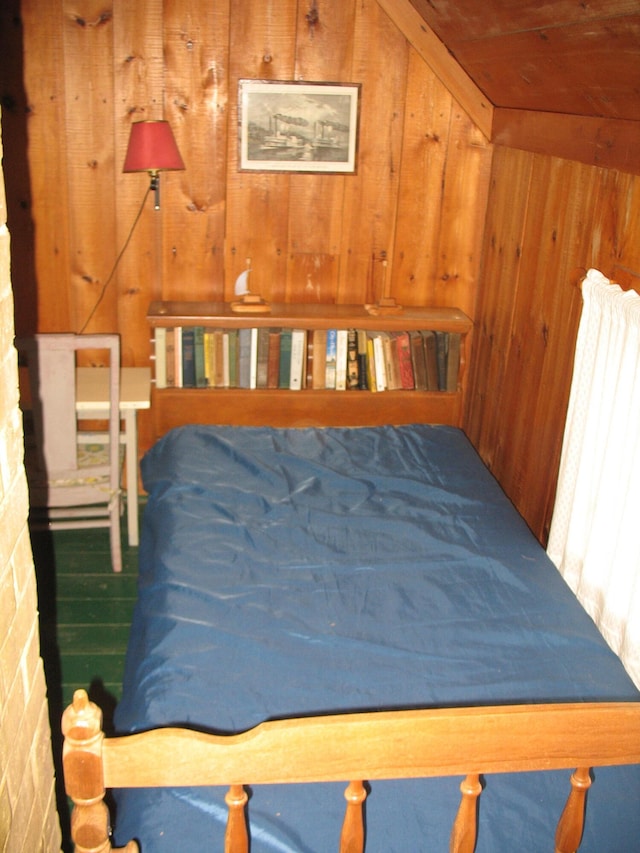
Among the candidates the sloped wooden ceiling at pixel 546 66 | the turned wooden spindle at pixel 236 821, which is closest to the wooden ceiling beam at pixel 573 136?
the sloped wooden ceiling at pixel 546 66

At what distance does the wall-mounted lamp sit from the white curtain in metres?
Answer: 1.55

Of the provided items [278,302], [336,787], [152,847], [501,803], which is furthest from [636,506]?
[278,302]

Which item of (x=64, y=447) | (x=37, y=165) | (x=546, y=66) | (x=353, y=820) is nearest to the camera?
(x=353, y=820)

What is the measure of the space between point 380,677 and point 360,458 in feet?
3.84

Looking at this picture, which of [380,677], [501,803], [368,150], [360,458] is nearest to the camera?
[501,803]

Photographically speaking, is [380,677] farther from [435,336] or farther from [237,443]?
[435,336]

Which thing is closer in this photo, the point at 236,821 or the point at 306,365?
the point at 236,821

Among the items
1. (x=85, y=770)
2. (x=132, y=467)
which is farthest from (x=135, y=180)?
(x=85, y=770)

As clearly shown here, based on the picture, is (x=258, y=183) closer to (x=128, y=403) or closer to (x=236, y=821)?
(x=128, y=403)

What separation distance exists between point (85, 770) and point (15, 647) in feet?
0.62

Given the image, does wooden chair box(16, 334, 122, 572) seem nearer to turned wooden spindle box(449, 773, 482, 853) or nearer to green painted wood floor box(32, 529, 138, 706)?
green painted wood floor box(32, 529, 138, 706)

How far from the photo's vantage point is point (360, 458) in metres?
3.01

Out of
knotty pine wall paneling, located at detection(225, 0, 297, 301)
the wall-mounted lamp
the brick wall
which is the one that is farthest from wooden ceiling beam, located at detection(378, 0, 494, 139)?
the brick wall

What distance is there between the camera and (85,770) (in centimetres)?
112
